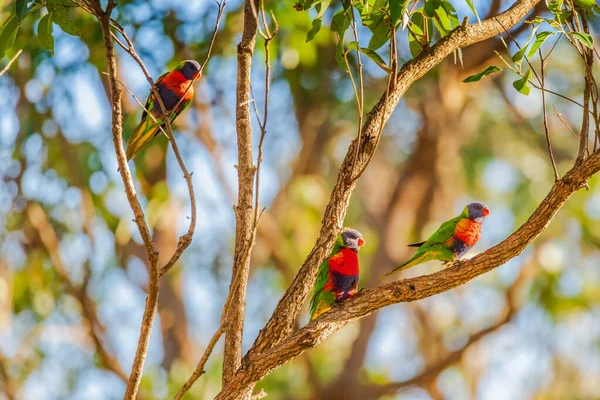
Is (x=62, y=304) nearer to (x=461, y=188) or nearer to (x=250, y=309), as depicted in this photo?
(x=250, y=309)

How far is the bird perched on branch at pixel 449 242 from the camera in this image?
302 centimetres

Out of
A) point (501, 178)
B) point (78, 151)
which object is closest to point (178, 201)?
point (78, 151)

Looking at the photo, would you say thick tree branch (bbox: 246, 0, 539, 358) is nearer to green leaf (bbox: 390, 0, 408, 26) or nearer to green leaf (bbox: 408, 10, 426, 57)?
green leaf (bbox: 408, 10, 426, 57)

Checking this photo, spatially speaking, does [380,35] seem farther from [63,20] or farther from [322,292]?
[322,292]

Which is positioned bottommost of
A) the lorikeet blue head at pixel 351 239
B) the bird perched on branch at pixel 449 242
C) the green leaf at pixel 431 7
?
the bird perched on branch at pixel 449 242

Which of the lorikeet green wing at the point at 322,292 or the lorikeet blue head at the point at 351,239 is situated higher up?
the lorikeet blue head at the point at 351,239

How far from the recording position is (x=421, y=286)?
81.9 inches

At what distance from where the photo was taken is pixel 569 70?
9539 mm

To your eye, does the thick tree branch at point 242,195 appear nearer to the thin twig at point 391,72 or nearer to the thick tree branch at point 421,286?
the thick tree branch at point 421,286

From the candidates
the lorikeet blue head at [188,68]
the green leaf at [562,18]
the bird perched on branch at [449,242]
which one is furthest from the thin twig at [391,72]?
the lorikeet blue head at [188,68]

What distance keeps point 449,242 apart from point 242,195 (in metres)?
1.20

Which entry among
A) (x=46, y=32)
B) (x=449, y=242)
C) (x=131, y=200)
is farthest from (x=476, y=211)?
(x=46, y=32)

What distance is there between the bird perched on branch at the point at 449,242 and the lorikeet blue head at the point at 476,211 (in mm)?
33

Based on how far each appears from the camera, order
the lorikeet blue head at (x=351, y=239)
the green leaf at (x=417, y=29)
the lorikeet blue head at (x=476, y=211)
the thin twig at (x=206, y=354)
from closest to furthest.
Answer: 1. the thin twig at (x=206, y=354)
2. the green leaf at (x=417, y=29)
3. the lorikeet blue head at (x=351, y=239)
4. the lorikeet blue head at (x=476, y=211)
